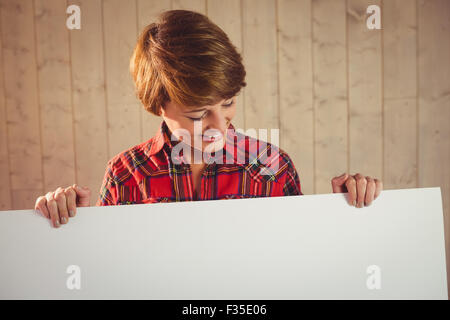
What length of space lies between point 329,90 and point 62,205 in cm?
115

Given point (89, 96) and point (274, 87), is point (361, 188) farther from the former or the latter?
point (89, 96)

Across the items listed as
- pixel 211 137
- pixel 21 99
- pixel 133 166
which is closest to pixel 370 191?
pixel 211 137

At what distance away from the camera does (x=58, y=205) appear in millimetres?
740

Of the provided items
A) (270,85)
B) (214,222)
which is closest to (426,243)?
(214,222)

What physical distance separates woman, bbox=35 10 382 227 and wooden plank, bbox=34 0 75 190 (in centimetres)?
67

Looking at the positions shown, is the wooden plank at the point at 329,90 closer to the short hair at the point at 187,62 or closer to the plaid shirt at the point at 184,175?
the plaid shirt at the point at 184,175

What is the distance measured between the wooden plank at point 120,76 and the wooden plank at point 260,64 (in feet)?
1.50

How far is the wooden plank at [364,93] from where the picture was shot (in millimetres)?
1479

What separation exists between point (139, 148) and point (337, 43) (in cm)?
95

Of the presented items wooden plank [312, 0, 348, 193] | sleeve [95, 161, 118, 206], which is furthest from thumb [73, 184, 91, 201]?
wooden plank [312, 0, 348, 193]

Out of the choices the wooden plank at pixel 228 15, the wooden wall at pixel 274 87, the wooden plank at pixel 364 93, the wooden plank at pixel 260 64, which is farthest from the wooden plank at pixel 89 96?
the wooden plank at pixel 364 93

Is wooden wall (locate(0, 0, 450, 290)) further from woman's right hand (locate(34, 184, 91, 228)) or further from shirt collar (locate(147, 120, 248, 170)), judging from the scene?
woman's right hand (locate(34, 184, 91, 228))

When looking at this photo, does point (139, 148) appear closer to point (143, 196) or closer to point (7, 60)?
point (143, 196)

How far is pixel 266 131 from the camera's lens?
1.52 meters
